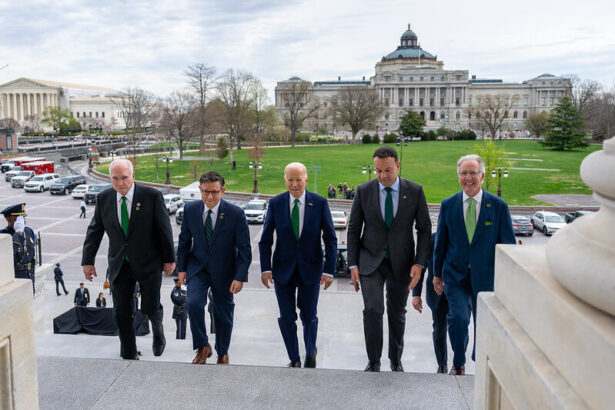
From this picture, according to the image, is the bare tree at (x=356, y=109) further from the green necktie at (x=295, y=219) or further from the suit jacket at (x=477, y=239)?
the suit jacket at (x=477, y=239)

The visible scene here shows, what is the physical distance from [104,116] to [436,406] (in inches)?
6809

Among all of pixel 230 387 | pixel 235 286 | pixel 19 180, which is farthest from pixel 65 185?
pixel 230 387

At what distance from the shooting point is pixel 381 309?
17.9ft

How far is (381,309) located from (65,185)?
4538 centimetres

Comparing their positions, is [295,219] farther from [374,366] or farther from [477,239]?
[477,239]

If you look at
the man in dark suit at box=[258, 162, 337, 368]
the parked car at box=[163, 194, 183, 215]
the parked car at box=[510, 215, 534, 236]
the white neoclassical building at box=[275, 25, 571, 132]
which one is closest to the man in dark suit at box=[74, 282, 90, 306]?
the man in dark suit at box=[258, 162, 337, 368]

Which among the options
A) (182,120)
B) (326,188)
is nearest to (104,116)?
(182,120)

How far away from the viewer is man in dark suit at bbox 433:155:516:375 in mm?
5250

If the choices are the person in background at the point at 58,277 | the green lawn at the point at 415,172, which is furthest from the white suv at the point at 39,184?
the person in background at the point at 58,277

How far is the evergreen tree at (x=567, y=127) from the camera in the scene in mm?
78500

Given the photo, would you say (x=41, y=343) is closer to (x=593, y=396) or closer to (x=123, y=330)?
(x=123, y=330)

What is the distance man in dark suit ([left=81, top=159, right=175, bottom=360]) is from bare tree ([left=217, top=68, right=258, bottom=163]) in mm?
64694

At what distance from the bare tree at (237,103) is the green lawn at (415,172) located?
367 centimetres

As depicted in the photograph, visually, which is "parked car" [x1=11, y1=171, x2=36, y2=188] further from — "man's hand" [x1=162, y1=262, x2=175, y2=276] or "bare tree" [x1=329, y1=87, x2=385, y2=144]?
"bare tree" [x1=329, y1=87, x2=385, y2=144]
